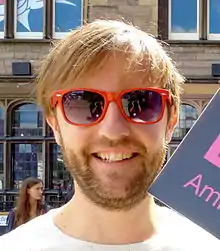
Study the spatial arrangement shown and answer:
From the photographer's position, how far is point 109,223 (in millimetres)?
1028

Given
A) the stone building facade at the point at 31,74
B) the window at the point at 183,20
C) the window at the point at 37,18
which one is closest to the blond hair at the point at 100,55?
the stone building facade at the point at 31,74

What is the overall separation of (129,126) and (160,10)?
7951mm

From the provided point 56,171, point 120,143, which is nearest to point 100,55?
point 120,143

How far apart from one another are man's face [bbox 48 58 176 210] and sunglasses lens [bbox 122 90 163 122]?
0.04ft

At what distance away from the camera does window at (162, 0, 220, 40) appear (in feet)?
28.7

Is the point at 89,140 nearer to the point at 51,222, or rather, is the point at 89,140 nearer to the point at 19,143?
the point at 51,222

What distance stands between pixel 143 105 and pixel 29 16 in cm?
798

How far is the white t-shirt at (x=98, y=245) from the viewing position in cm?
102

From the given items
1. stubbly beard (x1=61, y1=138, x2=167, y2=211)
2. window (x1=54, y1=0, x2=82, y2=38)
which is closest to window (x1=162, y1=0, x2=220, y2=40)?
window (x1=54, y1=0, x2=82, y2=38)

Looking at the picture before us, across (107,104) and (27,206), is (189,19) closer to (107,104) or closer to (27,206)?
(27,206)

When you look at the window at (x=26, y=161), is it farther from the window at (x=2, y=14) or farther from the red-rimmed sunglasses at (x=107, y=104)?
the red-rimmed sunglasses at (x=107, y=104)

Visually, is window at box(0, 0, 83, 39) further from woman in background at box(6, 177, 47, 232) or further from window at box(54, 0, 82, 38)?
woman in background at box(6, 177, 47, 232)

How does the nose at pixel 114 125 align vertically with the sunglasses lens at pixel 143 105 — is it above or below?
below

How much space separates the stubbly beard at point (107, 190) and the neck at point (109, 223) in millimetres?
25
